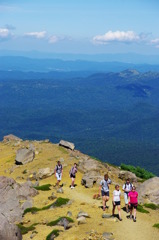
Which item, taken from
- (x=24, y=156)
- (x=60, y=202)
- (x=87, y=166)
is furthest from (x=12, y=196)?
(x=24, y=156)

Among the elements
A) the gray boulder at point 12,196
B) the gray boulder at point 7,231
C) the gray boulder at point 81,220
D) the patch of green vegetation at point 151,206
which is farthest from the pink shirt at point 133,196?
the gray boulder at point 12,196

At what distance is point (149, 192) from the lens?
127ft

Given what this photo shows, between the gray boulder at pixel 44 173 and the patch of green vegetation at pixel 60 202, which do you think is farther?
the gray boulder at pixel 44 173

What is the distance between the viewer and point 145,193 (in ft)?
126

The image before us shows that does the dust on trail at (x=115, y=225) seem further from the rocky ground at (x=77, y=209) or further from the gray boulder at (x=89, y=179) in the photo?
the gray boulder at (x=89, y=179)

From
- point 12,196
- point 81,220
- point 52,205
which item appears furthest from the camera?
point 12,196

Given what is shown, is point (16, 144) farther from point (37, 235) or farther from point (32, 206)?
point (37, 235)

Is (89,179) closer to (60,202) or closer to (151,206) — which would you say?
(60,202)

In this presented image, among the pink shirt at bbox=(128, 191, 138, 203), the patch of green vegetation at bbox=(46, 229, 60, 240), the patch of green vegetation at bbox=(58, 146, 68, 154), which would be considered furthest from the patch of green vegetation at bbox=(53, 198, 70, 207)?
the patch of green vegetation at bbox=(58, 146, 68, 154)

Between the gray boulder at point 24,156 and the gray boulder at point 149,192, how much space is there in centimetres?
2268

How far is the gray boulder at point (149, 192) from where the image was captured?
37.9 meters

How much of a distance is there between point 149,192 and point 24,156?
24946mm

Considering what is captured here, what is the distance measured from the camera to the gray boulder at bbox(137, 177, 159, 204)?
37.9 metres

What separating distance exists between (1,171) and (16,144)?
1455cm
